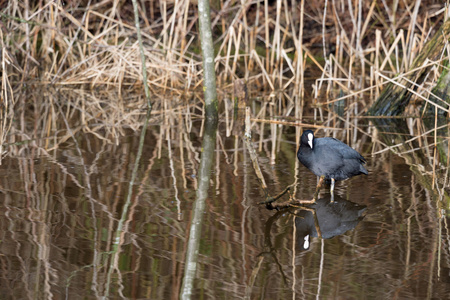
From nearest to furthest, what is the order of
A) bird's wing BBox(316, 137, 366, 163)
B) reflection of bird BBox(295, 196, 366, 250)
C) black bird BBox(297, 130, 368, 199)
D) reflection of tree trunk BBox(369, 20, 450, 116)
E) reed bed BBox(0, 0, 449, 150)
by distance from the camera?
reflection of bird BBox(295, 196, 366, 250), black bird BBox(297, 130, 368, 199), bird's wing BBox(316, 137, 366, 163), reflection of tree trunk BBox(369, 20, 450, 116), reed bed BBox(0, 0, 449, 150)

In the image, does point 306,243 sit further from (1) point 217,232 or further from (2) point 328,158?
(2) point 328,158

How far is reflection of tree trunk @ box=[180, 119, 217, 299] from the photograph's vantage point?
3049 millimetres

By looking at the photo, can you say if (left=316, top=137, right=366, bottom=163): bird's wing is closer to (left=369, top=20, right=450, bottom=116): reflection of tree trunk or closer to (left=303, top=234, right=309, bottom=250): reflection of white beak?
(left=303, top=234, right=309, bottom=250): reflection of white beak

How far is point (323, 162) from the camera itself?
14.5ft

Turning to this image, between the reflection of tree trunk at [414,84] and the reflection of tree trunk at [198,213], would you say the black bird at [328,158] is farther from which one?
the reflection of tree trunk at [414,84]

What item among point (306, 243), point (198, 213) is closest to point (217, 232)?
point (198, 213)

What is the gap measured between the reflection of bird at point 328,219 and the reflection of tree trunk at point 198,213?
57 cm

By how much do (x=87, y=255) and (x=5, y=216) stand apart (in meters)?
0.90

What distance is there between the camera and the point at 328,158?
4414 millimetres

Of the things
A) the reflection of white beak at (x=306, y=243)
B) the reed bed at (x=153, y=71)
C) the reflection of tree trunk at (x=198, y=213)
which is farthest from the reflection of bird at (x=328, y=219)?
the reed bed at (x=153, y=71)

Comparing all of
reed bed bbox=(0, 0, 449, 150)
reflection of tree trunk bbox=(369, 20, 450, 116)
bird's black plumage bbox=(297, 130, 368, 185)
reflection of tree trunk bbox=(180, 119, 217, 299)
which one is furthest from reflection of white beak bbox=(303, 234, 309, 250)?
reed bed bbox=(0, 0, 449, 150)

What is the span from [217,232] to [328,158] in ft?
3.46

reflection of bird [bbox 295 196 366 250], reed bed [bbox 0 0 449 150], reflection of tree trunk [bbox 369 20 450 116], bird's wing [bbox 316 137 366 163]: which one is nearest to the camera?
reflection of bird [bbox 295 196 366 250]

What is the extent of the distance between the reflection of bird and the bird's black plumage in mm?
188
